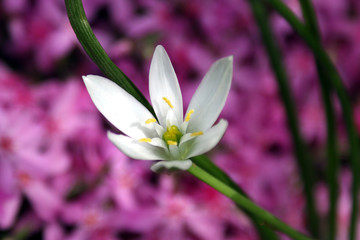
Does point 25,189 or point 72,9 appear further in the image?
point 25,189

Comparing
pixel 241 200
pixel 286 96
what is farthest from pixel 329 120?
pixel 241 200

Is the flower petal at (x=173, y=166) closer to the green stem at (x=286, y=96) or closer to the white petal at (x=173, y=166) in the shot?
the white petal at (x=173, y=166)

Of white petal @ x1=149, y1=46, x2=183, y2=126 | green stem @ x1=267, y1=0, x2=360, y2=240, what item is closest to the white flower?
white petal @ x1=149, y1=46, x2=183, y2=126

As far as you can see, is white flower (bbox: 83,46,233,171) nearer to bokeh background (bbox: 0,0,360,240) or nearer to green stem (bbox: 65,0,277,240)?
green stem (bbox: 65,0,277,240)

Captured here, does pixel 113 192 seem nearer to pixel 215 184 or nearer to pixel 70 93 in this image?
pixel 70 93

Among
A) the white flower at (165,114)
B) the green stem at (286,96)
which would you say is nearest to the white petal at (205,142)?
the white flower at (165,114)

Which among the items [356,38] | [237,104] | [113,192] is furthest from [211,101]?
[356,38]

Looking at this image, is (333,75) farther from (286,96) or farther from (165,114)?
(165,114)
